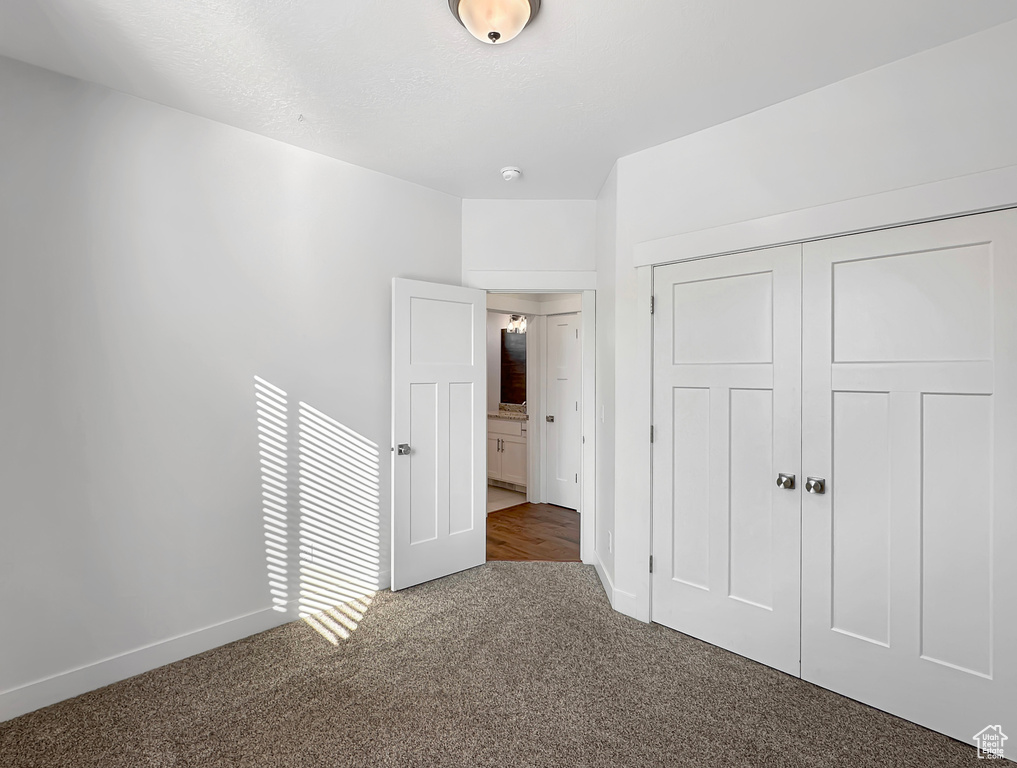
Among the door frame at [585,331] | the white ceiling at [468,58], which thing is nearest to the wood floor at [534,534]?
the door frame at [585,331]

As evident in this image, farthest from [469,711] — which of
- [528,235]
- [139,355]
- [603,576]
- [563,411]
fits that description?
[563,411]

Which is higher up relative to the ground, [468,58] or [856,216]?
[468,58]

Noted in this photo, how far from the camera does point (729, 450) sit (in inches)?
98.7

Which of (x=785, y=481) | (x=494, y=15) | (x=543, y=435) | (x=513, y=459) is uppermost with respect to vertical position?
(x=494, y=15)

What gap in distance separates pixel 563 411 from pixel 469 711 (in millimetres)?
3245

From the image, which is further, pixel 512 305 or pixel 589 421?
pixel 512 305

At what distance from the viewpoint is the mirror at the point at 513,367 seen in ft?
20.6

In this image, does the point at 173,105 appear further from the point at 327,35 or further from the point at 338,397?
the point at 338,397

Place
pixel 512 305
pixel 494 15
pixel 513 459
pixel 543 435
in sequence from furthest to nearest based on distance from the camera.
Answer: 1. pixel 513 459
2. pixel 512 305
3. pixel 543 435
4. pixel 494 15

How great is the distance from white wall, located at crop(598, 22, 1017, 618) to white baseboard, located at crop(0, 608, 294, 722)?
2.01m

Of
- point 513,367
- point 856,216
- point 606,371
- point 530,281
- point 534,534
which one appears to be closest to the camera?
point 856,216

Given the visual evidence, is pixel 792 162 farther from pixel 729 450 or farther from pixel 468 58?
pixel 468 58

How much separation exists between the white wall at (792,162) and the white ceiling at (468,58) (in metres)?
0.09

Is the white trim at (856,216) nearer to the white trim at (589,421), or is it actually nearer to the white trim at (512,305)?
the white trim at (589,421)
